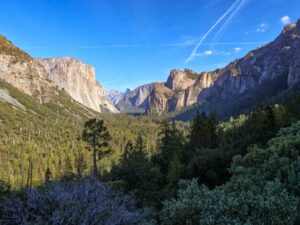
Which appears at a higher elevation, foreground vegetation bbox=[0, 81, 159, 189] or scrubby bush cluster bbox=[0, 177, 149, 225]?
foreground vegetation bbox=[0, 81, 159, 189]

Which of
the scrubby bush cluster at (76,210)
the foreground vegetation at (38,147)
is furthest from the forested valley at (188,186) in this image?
the foreground vegetation at (38,147)

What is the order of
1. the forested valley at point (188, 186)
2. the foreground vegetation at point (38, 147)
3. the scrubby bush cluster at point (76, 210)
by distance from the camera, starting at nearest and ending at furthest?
the forested valley at point (188, 186) < the scrubby bush cluster at point (76, 210) < the foreground vegetation at point (38, 147)

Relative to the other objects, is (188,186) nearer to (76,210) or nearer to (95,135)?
(76,210)

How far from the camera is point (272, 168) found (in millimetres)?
14820

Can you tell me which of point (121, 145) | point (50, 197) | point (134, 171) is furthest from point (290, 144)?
point (121, 145)

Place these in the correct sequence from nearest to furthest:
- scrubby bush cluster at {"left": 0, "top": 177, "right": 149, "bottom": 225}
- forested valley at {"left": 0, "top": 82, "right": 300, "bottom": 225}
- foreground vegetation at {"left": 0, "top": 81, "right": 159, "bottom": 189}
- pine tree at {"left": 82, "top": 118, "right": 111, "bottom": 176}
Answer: forested valley at {"left": 0, "top": 82, "right": 300, "bottom": 225} < scrubby bush cluster at {"left": 0, "top": 177, "right": 149, "bottom": 225} < pine tree at {"left": 82, "top": 118, "right": 111, "bottom": 176} < foreground vegetation at {"left": 0, "top": 81, "right": 159, "bottom": 189}

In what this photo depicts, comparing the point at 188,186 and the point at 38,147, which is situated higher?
the point at 38,147

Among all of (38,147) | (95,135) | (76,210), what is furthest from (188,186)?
(38,147)

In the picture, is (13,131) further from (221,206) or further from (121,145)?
(221,206)

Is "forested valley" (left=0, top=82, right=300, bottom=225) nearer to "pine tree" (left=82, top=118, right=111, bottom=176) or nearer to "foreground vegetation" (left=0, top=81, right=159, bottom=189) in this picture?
"pine tree" (left=82, top=118, right=111, bottom=176)

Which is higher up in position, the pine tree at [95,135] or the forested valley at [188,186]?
the pine tree at [95,135]

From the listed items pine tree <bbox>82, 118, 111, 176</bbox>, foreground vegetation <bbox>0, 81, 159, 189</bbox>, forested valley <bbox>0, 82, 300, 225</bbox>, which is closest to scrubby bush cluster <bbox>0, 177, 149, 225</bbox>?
forested valley <bbox>0, 82, 300, 225</bbox>

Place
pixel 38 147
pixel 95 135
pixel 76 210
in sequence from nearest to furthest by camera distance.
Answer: pixel 76 210, pixel 95 135, pixel 38 147

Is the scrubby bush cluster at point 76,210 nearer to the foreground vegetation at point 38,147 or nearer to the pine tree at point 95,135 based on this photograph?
the pine tree at point 95,135
